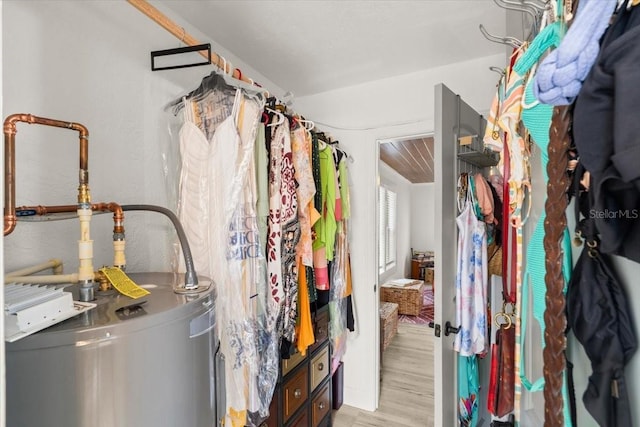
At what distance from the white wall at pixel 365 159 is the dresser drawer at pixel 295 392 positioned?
74 centimetres

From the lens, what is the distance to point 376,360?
7.66ft

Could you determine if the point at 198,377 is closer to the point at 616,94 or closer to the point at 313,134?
the point at 616,94

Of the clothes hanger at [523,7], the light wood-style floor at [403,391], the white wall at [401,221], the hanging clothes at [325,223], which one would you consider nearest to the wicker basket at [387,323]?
the light wood-style floor at [403,391]

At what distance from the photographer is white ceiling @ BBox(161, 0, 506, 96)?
1462 mm

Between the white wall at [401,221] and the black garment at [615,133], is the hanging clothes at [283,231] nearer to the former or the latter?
the black garment at [615,133]

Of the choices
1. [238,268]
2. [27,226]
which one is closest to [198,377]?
[238,268]

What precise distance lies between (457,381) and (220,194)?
1.30 m

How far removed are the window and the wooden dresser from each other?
116 inches

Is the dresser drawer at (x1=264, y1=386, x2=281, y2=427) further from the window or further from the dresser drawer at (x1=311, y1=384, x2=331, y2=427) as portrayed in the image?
the window

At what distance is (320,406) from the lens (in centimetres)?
195

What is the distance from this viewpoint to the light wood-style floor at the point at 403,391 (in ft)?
7.13

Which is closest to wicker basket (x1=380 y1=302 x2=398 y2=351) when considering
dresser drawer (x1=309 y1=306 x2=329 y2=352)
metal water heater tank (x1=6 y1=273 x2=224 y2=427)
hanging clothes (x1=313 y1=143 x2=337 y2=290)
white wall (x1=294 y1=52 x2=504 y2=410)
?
white wall (x1=294 y1=52 x2=504 y2=410)

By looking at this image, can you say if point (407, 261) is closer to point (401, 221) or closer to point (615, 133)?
point (401, 221)

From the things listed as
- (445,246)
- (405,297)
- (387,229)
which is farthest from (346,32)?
(387,229)
